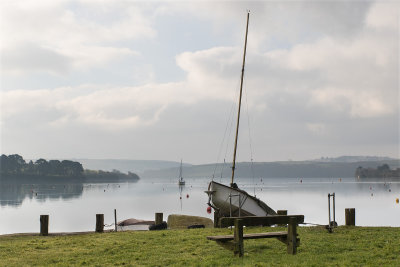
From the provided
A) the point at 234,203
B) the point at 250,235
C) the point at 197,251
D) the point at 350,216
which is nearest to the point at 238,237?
the point at 250,235

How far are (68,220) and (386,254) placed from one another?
6711 cm

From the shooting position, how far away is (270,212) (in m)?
34.6

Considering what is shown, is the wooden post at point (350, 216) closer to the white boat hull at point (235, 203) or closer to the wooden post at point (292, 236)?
the white boat hull at point (235, 203)

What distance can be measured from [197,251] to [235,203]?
55.2ft

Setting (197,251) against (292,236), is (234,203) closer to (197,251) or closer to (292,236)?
(197,251)

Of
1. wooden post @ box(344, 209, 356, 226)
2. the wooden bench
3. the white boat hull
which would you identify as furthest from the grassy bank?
the white boat hull

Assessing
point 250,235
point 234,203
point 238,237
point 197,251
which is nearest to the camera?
point 238,237

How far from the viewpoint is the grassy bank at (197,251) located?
15242mm

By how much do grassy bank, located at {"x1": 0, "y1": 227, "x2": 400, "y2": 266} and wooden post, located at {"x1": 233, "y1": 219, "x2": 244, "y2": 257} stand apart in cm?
29

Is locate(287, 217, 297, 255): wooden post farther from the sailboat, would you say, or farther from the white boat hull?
the white boat hull

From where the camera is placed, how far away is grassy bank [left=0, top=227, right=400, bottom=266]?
1524cm

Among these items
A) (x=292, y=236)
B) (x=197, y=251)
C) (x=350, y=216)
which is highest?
(x=292, y=236)

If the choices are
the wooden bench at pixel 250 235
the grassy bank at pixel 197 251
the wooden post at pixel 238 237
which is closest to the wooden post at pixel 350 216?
the grassy bank at pixel 197 251

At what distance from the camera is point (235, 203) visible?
3422 centimetres
